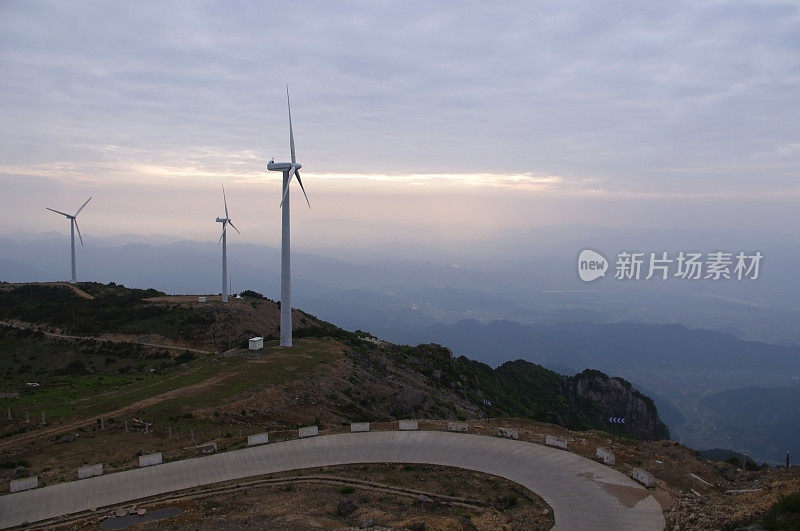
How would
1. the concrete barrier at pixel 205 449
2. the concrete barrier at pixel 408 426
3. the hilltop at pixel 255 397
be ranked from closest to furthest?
the hilltop at pixel 255 397 → the concrete barrier at pixel 205 449 → the concrete barrier at pixel 408 426

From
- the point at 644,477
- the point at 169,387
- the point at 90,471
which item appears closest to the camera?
the point at 644,477

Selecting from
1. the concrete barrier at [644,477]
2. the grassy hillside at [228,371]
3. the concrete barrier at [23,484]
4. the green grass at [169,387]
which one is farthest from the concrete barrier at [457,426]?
the concrete barrier at [23,484]

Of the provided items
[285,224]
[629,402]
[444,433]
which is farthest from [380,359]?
[629,402]

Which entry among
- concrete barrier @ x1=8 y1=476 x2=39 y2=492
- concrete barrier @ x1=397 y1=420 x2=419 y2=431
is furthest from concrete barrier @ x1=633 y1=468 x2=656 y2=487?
concrete barrier @ x1=8 y1=476 x2=39 y2=492

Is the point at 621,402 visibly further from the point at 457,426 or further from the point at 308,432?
→ the point at 308,432

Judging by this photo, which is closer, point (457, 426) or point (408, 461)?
point (408, 461)

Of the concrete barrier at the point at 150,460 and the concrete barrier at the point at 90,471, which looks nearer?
the concrete barrier at the point at 90,471

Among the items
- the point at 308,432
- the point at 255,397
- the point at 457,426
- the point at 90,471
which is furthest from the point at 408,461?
the point at 90,471

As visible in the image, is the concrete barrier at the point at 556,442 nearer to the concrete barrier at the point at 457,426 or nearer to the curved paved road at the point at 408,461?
the curved paved road at the point at 408,461
